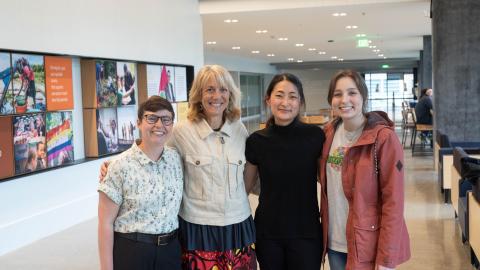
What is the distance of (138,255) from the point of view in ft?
7.67

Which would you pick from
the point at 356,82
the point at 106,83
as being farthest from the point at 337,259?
the point at 106,83

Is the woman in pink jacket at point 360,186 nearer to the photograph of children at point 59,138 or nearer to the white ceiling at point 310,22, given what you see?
the photograph of children at point 59,138

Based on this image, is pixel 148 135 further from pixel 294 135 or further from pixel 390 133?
pixel 390 133

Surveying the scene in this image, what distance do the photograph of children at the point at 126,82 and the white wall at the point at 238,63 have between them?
11.9 m

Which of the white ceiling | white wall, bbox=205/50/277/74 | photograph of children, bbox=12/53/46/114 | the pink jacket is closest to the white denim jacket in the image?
the pink jacket

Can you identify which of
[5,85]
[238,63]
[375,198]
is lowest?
[375,198]

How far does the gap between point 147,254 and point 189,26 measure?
7.96 metres

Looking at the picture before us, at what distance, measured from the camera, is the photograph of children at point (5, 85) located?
18.0ft

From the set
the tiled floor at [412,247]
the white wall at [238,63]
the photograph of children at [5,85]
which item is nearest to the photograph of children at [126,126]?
the tiled floor at [412,247]

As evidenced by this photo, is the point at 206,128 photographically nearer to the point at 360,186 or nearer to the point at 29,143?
the point at 360,186

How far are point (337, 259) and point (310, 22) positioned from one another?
10496mm

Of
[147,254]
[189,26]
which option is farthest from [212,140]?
[189,26]

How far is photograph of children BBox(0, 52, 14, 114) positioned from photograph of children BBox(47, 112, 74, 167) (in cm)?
71

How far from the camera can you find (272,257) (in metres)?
2.62
